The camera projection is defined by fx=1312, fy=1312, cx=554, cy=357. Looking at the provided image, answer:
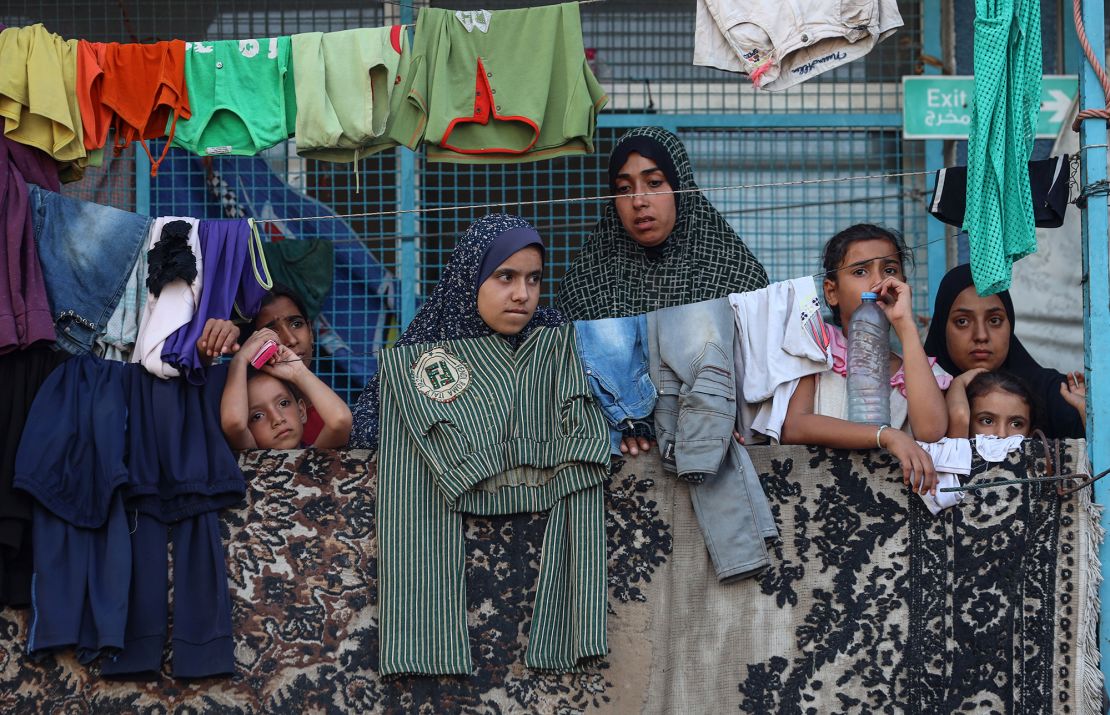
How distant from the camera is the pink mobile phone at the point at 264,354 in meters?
3.78

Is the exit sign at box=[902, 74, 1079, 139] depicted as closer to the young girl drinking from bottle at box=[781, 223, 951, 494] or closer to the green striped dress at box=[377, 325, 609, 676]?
the young girl drinking from bottle at box=[781, 223, 951, 494]

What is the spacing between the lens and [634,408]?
359 cm

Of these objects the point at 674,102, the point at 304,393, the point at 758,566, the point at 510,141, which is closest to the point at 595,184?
the point at 674,102

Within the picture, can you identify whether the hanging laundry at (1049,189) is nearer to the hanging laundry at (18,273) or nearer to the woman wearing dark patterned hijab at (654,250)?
the woman wearing dark patterned hijab at (654,250)

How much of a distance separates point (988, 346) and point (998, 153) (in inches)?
31.1

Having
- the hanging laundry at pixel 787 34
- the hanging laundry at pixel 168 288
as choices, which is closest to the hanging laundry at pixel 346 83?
the hanging laundry at pixel 168 288

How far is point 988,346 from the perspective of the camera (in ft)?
13.5

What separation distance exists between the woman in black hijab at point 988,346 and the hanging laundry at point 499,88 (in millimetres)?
1269

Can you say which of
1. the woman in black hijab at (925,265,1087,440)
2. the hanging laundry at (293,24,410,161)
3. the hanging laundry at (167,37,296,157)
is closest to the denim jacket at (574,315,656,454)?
the hanging laundry at (293,24,410,161)

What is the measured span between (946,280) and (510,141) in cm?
148

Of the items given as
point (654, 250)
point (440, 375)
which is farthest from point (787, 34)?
point (440, 375)

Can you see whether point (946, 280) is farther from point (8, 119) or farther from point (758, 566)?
point (8, 119)

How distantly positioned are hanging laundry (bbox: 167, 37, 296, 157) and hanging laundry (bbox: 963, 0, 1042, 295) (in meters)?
2.10

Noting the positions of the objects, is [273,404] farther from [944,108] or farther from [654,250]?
[944,108]
